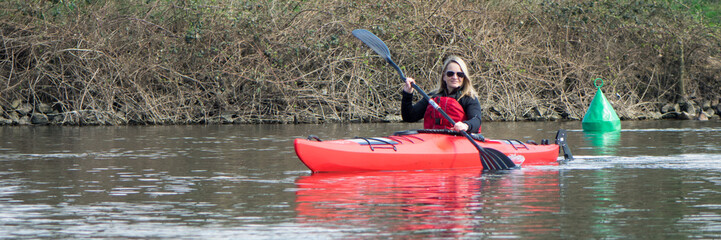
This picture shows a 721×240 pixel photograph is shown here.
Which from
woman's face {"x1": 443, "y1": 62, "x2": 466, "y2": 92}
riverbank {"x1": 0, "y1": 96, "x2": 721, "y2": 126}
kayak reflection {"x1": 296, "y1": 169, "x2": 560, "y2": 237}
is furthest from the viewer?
riverbank {"x1": 0, "y1": 96, "x2": 721, "y2": 126}

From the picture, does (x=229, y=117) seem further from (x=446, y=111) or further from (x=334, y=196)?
(x=334, y=196)

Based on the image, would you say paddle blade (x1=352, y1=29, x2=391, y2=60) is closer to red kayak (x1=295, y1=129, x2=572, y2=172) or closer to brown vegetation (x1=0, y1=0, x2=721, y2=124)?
red kayak (x1=295, y1=129, x2=572, y2=172)

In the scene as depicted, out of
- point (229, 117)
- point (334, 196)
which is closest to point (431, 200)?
point (334, 196)

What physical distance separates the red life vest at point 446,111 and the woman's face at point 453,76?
13 cm

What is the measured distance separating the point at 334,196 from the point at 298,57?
13.0 m

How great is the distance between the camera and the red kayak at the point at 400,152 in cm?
874

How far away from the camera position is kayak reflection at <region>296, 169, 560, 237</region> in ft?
18.2

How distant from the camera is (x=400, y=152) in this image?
9.01 m

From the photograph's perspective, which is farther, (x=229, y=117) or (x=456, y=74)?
(x=229, y=117)

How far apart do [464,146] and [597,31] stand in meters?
13.3

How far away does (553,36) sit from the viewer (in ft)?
71.8

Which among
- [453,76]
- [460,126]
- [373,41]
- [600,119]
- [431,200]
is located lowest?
[431,200]

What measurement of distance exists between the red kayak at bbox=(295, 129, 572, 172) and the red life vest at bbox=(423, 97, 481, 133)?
13 centimetres

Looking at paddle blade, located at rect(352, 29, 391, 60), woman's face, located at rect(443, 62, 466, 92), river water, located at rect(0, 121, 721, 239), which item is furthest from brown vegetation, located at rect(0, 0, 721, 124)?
woman's face, located at rect(443, 62, 466, 92)
